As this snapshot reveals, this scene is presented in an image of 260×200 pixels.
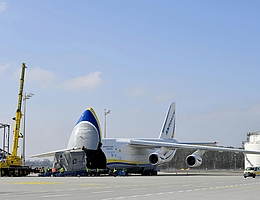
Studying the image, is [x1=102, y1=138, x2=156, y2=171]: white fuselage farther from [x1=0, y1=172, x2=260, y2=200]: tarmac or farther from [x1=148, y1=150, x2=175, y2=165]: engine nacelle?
[x1=0, y1=172, x2=260, y2=200]: tarmac

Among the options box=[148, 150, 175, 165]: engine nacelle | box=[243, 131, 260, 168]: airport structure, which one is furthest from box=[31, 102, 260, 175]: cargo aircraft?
box=[243, 131, 260, 168]: airport structure

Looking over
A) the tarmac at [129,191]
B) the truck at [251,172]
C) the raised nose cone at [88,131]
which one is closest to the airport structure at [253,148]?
the truck at [251,172]

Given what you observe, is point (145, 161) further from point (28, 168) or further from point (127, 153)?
point (28, 168)

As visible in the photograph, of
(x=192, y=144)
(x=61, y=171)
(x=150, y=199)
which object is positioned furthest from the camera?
(x=192, y=144)

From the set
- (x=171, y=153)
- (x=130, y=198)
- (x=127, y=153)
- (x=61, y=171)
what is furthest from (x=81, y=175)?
(x=130, y=198)

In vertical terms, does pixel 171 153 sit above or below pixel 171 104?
below

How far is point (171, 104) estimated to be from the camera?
61938 mm

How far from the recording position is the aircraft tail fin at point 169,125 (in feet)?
198

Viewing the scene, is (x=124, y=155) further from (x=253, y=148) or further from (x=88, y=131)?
(x=253, y=148)

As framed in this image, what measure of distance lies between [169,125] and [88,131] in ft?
51.7

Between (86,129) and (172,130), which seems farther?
(172,130)

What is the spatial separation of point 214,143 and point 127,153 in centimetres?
955

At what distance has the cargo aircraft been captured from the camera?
48.4m

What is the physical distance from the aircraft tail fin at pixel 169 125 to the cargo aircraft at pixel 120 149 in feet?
6.55
